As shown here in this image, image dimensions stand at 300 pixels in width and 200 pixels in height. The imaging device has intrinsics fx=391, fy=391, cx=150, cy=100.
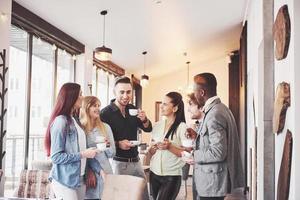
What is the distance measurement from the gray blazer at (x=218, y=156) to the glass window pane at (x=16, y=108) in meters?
3.09

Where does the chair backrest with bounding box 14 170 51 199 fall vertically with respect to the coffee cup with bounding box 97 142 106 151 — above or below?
below

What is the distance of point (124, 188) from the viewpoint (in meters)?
2.24

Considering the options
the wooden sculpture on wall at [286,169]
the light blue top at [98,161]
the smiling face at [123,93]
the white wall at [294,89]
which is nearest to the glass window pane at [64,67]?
the smiling face at [123,93]

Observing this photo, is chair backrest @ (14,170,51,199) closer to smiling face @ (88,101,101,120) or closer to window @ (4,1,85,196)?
window @ (4,1,85,196)

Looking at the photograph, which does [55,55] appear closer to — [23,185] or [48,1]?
[48,1]

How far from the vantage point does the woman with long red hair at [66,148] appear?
98.0 inches

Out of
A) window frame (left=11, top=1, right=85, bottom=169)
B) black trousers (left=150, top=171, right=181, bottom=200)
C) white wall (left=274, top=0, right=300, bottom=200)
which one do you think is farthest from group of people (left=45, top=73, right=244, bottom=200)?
window frame (left=11, top=1, right=85, bottom=169)

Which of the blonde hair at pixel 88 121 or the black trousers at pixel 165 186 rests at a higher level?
the blonde hair at pixel 88 121

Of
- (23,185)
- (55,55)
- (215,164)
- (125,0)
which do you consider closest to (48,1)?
(125,0)

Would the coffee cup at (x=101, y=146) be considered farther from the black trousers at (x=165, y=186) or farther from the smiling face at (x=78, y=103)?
the black trousers at (x=165, y=186)

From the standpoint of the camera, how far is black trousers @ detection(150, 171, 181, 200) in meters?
3.04

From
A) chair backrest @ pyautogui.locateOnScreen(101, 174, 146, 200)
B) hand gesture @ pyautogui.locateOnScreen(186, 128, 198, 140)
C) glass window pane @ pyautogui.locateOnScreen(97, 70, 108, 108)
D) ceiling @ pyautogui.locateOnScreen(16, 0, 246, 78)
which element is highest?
ceiling @ pyautogui.locateOnScreen(16, 0, 246, 78)

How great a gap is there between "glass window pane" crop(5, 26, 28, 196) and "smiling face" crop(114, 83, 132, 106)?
2.13 meters

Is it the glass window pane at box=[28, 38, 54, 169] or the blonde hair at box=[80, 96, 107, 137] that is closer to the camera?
the blonde hair at box=[80, 96, 107, 137]
